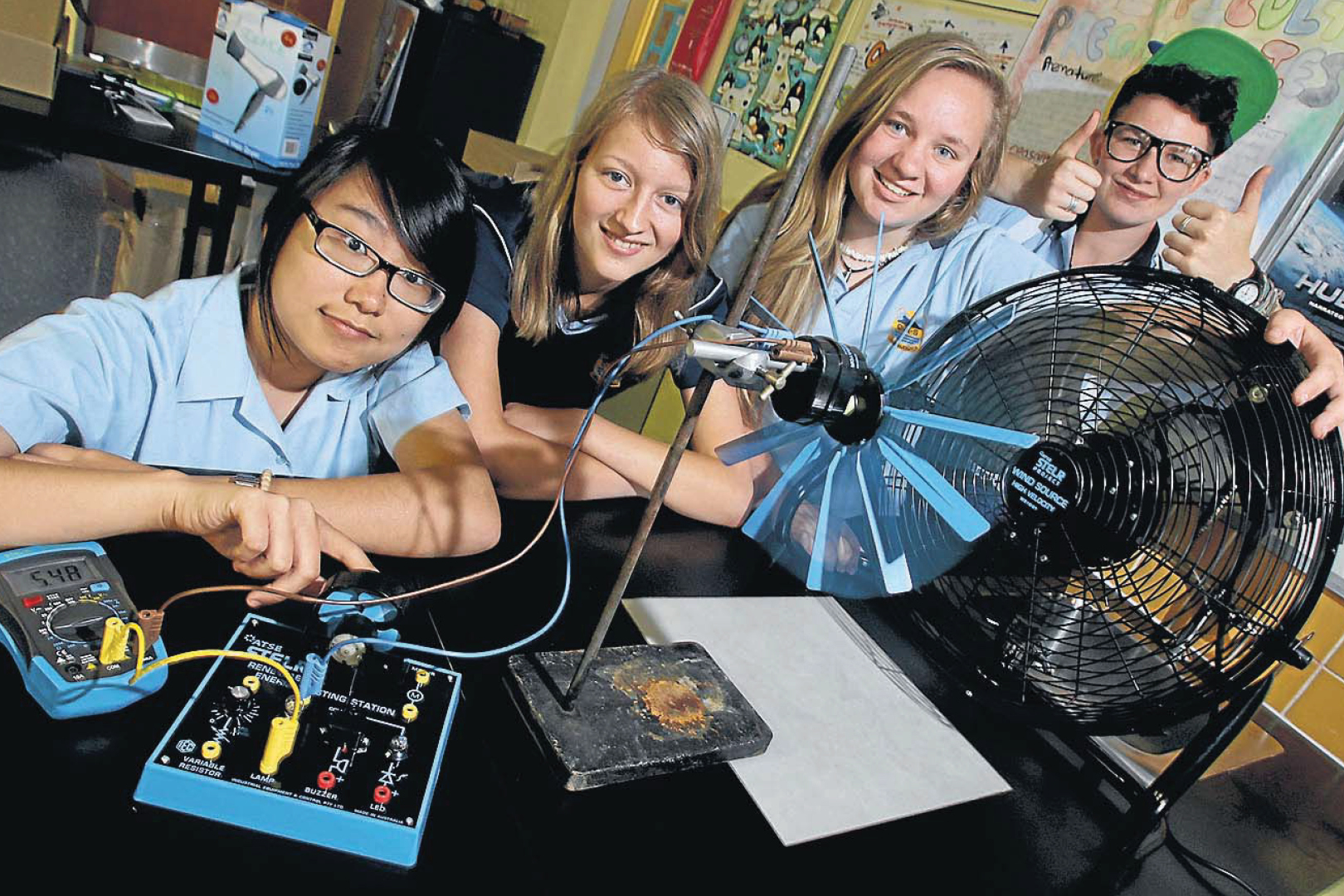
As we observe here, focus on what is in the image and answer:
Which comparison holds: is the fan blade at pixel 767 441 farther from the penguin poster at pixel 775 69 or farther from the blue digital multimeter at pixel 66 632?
the penguin poster at pixel 775 69

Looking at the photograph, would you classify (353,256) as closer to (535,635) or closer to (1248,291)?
(535,635)

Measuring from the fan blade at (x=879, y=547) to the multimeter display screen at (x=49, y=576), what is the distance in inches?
26.1

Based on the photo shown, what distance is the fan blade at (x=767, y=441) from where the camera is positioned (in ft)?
2.73

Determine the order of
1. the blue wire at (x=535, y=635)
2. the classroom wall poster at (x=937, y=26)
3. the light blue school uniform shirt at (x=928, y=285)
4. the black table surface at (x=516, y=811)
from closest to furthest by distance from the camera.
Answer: the black table surface at (x=516, y=811)
the blue wire at (x=535, y=635)
the light blue school uniform shirt at (x=928, y=285)
the classroom wall poster at (x=937, y=26)

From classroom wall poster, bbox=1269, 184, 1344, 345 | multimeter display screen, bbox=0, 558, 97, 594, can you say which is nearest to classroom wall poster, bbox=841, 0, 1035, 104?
classroom wall poster, bbox=1269, 184, 1344, 345

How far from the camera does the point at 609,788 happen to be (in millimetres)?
646

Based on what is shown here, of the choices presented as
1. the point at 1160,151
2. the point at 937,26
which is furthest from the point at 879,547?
the point at 937,26

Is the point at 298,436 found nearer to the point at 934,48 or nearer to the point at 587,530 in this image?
the point at 587,530

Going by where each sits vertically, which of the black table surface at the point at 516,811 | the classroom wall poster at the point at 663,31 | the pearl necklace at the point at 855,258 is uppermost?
the classroom wall poster at the point at 663,31

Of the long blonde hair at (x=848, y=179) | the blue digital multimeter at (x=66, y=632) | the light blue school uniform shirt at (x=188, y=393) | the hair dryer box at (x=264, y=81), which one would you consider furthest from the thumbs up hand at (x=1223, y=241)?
the hair dryer box at (x=264, y=81)

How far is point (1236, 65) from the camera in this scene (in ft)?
3.86

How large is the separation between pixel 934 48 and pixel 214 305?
42.1 inches

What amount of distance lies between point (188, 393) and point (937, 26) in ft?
5.55

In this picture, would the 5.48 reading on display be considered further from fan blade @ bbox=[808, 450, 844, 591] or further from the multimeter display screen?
fan blade @ bbox=[808, 450, 844, 591]
